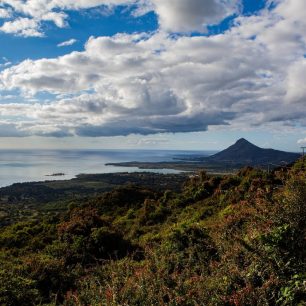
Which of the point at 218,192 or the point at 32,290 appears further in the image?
the point at 218,192

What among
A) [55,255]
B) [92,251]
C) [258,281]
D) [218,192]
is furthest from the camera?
[218,192]

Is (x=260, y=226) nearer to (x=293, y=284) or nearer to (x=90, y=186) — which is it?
(x=293, y=284)

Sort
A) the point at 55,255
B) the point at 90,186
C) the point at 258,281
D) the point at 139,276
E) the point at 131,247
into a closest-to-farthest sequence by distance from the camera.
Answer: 1. the point at 258,281
2. the point at 139,276
3. the point at 55,255
4. the point at 131,247
5. the point at 90,186

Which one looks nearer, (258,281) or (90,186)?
(258,281)

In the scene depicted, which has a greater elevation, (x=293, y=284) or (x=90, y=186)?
(x=293, y=284)

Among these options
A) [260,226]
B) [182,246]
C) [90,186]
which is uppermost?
[260,226]

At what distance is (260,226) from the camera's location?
9.17 m

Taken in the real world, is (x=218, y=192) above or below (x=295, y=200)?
below

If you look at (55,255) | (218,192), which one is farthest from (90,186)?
(55,255)

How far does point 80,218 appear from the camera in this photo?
1816cm

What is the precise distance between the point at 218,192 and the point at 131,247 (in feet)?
37.7

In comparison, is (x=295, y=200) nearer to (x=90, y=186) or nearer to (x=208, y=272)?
(x=208, y=272)

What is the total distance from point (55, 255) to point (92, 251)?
1.65 metres

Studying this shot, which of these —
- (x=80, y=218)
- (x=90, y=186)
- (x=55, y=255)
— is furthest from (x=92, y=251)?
(x=90, y=186)
